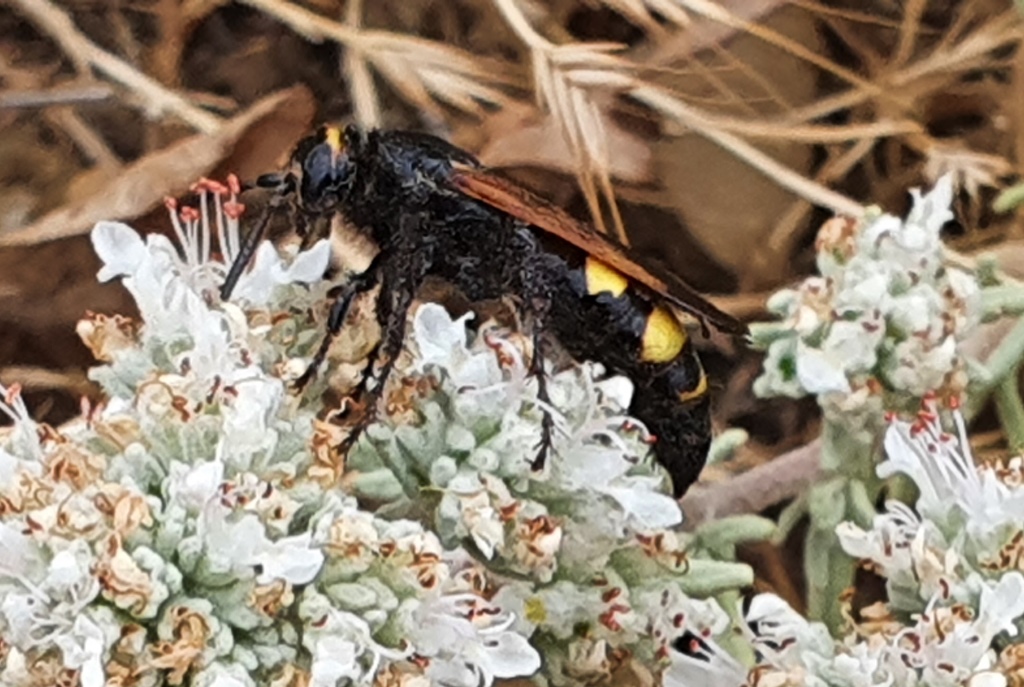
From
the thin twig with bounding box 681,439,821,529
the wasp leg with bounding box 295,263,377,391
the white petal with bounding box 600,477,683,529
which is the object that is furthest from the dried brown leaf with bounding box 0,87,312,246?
the white petal with bounding box 600,477,683,529

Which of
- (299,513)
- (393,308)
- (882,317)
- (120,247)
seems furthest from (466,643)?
(882,317)

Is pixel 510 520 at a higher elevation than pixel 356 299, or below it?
below

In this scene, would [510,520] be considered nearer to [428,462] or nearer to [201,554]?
[428,462]

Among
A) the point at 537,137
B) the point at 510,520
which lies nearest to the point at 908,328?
the point at 510,520

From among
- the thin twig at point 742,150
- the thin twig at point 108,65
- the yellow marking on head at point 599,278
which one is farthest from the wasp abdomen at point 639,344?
the thin twig at point 108,65

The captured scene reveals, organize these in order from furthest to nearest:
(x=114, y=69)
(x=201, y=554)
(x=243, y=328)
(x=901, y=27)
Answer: (x=901, y=27) < (x=114, y=69) < (x=243, y=328) < (x=201, y=554)

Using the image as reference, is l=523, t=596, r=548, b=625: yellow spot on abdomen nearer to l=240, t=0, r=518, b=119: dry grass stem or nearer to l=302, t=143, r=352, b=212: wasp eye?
l=302, t=143, r=352, b=212: wasp eye

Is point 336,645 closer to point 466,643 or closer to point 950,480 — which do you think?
point 466,643

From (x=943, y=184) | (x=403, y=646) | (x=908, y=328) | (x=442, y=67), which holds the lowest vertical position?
(x=403, y=646)
